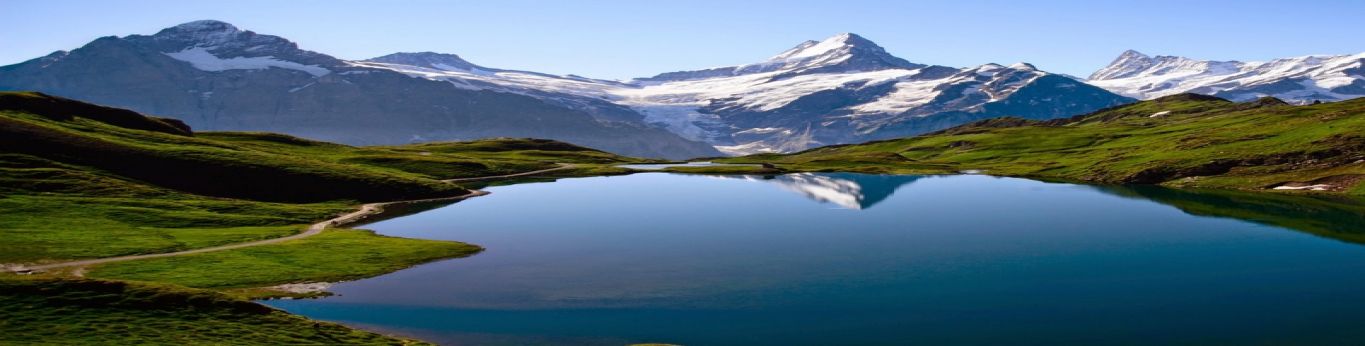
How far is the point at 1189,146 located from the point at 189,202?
18678 cm

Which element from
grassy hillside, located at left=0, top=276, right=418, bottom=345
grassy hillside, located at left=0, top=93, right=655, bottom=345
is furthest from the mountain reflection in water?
grassy hillside, located at left=0, top=276, right=418, bottom=345

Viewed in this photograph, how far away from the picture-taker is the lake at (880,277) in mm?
48906

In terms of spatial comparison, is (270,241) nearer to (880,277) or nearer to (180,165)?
(180,165)

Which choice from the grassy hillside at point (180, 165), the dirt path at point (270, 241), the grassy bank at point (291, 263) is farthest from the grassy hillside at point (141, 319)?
the grassy hillside at point (180, 165)

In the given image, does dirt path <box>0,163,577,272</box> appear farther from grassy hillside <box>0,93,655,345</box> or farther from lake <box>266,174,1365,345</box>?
lake <box>266,174,1365,345</box>

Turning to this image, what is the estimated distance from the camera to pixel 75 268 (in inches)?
2473

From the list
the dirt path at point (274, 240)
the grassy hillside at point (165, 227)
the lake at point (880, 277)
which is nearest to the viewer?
the grassy hillside at point (165, 227)

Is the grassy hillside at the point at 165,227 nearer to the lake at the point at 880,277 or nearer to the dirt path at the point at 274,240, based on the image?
the dirt path at the point at 274,240

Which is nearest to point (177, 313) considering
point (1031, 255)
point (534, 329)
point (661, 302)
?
point (534, 329)

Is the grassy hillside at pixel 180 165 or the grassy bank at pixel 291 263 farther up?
the grassy hillside at pixel 180 165

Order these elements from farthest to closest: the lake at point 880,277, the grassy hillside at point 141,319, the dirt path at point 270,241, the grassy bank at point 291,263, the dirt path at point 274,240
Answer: the dirt path at point 274,240 < the dirt path at point 270,241 < the grassy bank at point 291,263 < the lake at point 880,277 < the grassy hillside at point 141,319

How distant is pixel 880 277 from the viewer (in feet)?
212

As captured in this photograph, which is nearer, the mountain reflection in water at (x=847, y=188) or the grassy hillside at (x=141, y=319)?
the grassy hillside at (x=141, y=319)

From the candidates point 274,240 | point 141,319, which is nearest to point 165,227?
point 274,240
